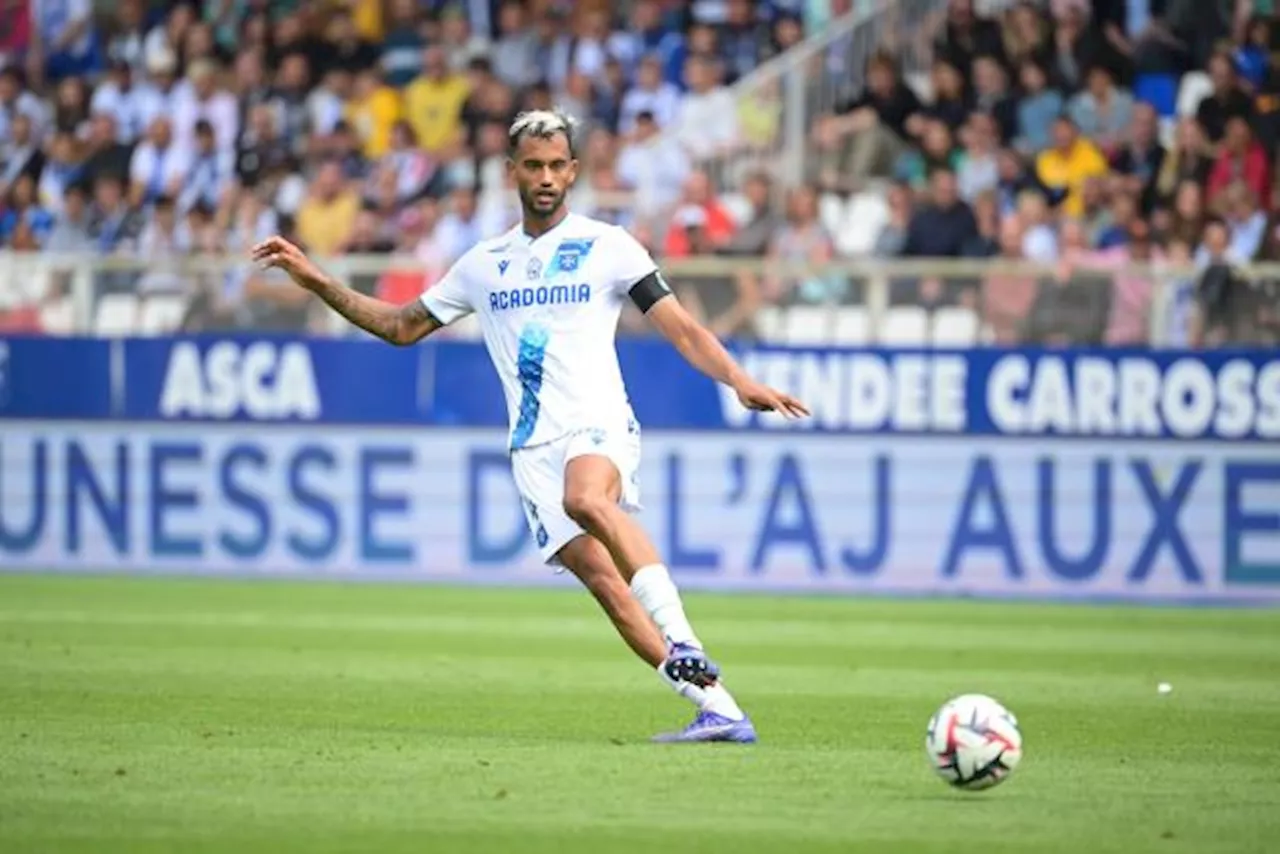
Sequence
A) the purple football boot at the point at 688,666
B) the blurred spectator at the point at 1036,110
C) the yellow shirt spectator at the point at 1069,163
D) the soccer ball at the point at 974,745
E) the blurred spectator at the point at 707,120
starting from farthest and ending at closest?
the blurred spectator at the point at 707,120 → the blurred spectator at the point at 1036,110 → the yellow shirt spectator at the point at 1069,163 → the purple football boot at the point at 688,666 → the soccer ball at the point at 974,745

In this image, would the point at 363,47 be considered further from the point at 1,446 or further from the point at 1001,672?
the point at 1001,672

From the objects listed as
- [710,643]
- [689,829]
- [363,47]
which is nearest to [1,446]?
[363,47]

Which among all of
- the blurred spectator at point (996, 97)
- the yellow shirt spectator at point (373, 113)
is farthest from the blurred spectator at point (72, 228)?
the blurred spectator at point (996, 97)

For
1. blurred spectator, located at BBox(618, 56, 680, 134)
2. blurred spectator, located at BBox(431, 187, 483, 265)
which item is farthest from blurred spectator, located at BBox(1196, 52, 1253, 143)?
blurred spectator, located at BBox(431, 187, 483, 265)

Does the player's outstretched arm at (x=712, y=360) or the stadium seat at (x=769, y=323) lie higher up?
the stadium seat at (x=769, y=323)

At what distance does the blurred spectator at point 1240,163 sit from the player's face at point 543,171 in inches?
478

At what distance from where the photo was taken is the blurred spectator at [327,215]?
24.1 metres

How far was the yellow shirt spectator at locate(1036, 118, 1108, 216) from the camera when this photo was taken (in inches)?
899

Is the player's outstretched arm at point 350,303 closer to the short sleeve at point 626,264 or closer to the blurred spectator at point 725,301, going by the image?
the short sleeve at point 626,264

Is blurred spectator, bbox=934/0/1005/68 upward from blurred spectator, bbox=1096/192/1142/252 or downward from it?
upward

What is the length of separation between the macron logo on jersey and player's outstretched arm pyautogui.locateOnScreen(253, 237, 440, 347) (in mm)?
423

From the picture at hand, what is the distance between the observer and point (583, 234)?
10859 mm

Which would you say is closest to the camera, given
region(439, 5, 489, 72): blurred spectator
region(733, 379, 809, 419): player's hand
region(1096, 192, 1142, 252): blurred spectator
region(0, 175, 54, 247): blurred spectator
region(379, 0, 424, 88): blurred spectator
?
region(733, 379, 809, 419): player's hand

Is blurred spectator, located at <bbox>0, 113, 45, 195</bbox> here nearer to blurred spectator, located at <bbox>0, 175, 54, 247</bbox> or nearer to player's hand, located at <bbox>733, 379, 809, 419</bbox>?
blurred spectator, located at <bbox>0, 175, 54, 247</bbox>
